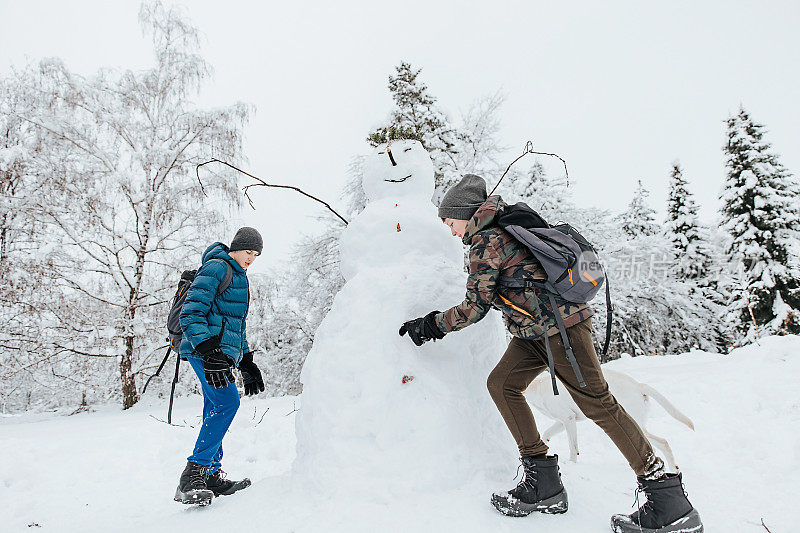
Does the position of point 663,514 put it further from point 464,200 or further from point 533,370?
point 464,200

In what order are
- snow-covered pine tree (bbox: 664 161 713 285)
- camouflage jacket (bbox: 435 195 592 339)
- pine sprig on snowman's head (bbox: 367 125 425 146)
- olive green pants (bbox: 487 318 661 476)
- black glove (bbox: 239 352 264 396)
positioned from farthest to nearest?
→ snow-covered pine tree (bbox: 664 161 713 285) < pine sprig on snowman's head (bbox: 367 125 425 146) < black glove (bbox: 239 352 264 396) < camouflage jacket (bbox: 435 195 592 339) < olive green pants (bbox: 487 318 661 476)

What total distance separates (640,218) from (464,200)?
24174 millimetres

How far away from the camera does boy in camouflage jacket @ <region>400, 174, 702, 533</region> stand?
184 cm

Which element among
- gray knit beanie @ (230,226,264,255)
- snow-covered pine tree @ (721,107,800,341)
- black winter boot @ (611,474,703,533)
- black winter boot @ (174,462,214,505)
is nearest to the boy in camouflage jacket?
black winter boot @ (611,474,703,533)

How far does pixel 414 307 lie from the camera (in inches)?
103

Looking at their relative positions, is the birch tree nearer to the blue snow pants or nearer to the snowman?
the blue snow pants

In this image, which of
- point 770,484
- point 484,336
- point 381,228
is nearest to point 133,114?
point 381,228

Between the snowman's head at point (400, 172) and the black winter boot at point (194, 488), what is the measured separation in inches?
88.5

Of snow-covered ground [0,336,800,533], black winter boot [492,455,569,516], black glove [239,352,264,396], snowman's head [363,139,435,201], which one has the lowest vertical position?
snow-covered ground [0,336,800,533]

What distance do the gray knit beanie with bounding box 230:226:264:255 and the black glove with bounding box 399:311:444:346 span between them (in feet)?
4.15

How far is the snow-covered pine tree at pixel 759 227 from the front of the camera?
15.3 m

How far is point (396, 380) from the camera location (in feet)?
7.71

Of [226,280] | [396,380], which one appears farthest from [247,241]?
[396,380]

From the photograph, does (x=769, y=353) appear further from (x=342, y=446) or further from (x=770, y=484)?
(x=342, y=446)
